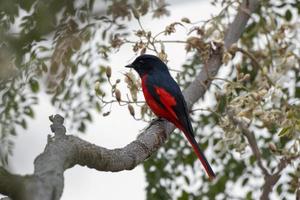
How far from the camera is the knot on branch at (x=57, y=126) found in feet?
7.99

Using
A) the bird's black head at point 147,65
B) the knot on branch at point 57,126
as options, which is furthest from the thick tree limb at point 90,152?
the bird's black head at point 147,65

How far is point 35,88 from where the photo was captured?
193 inches

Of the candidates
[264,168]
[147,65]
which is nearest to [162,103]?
[147,65]

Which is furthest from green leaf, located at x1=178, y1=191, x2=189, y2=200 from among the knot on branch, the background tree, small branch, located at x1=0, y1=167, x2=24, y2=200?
small branch, located at x1=0, y1=167, x2=24, y2=200

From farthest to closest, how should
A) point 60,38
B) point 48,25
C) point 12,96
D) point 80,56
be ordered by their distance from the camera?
point 80,56 < point 12,96 < point 60,38 < point 48,25

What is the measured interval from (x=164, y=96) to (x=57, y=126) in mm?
2516

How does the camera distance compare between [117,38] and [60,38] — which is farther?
[117,38]

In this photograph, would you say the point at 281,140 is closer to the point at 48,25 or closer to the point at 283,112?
the point at 283,112

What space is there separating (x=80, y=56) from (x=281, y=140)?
1.62m

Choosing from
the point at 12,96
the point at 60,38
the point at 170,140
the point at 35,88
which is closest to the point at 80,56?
the point at 35,88

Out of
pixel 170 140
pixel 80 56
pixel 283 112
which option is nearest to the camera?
pixel 283 112

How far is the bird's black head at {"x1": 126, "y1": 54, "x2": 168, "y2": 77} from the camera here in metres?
5.37

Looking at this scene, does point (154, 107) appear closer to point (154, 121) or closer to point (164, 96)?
point (164, 96)

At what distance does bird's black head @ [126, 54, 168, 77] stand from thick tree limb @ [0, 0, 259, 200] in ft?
2.73
